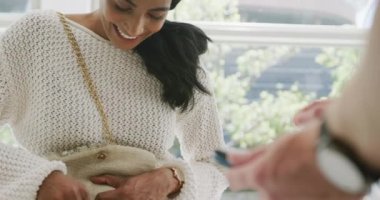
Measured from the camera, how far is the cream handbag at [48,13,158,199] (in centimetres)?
124

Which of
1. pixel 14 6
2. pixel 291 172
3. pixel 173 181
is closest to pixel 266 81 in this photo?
pixel 14 6

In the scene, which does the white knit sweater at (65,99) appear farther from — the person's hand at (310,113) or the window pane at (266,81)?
the window pane at (266,81)

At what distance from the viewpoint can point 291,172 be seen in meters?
0.50

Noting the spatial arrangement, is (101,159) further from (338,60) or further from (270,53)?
(338,60)

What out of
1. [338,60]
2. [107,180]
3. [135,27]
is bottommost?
[338,60]

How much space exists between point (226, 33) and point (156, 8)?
34.9 inches

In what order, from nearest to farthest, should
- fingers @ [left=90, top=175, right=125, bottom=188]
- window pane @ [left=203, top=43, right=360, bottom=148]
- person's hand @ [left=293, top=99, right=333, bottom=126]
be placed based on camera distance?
person's hand @ [left=293, top=99, right=333, bottom=126]
fingers @ [left=90, top=175, right=125, bottom=188]
window pane @ [left=203, top=43, right=360, bottom=148]

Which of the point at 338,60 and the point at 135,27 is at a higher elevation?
the point at 135,27

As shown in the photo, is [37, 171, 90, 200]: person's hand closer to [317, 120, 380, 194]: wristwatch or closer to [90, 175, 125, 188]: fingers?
[90, 175, 125, 188]: fingers

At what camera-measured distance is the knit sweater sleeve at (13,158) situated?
1158 mm

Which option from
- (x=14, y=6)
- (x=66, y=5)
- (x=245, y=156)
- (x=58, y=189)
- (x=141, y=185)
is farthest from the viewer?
(x=14, y=6)

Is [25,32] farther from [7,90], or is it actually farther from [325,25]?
[325,25]

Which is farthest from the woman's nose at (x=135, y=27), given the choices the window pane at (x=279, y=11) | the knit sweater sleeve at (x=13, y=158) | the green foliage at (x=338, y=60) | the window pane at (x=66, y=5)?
the green foliage at (x=338, y=60)

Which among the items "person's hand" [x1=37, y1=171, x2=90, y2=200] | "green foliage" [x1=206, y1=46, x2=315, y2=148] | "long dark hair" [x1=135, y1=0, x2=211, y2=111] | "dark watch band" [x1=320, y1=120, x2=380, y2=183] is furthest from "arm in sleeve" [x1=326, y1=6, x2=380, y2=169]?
"green foliage" [x1=206, y1=46, x2=315, y2=148]
